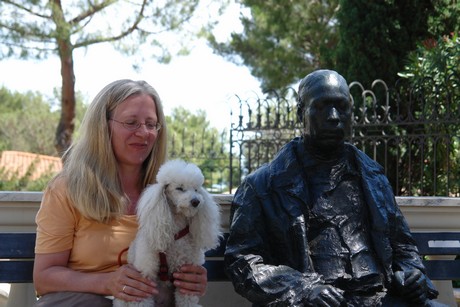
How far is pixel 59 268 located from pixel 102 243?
206 millimetres

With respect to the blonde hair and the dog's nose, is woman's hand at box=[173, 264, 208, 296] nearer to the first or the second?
the dog's nose

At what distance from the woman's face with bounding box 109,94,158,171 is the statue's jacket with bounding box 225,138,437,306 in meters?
0.50

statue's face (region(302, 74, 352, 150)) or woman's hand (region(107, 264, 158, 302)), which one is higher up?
statue's face (region(302, 74, 352, 150))

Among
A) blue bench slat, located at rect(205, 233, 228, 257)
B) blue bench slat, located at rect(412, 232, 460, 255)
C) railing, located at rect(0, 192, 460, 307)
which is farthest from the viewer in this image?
blue bench slat, located at rect(412, 232, 460, 255)

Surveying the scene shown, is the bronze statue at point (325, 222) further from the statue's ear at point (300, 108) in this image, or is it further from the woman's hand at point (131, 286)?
the woman's hand at point (131, 286)

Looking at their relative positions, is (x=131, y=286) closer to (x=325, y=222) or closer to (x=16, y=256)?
(x=16, y=256)

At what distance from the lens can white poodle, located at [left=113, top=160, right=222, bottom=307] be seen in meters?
2.84

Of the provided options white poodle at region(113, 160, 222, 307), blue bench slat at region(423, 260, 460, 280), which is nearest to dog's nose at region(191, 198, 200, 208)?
white poodle at region(113, 160, 222, 307)

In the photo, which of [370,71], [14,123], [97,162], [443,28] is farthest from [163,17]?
[14,123]

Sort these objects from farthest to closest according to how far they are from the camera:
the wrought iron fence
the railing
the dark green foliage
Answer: the dark green foliage
the wrought iron fence
the railing

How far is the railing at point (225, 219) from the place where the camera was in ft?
12.5

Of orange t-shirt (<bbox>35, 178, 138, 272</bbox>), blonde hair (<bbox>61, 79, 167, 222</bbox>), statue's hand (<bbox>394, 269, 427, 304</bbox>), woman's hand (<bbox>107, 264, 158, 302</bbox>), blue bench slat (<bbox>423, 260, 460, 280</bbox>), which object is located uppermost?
blonde hair (<bbox>61, 79, 167, 222</bbox>)

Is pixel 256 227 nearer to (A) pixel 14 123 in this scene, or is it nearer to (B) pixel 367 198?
(B) pixel 367 198

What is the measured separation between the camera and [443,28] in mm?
12203
